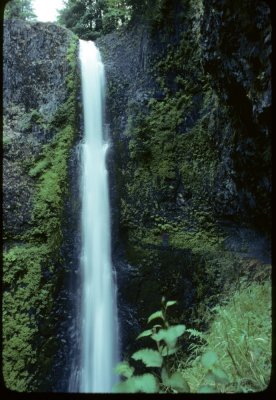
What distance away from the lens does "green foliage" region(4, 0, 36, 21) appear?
1203cm

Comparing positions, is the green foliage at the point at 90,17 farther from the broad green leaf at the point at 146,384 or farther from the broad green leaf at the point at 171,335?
the broad green leaf at the point at 146,384

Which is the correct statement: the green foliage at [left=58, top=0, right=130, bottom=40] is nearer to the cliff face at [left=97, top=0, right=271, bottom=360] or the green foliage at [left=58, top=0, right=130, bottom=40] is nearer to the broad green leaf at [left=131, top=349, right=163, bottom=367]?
the cliff face at [left=97, top=0, right=271, bottom=360]

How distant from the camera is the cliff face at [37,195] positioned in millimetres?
6148

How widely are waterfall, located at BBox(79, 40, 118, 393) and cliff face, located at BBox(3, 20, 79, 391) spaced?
1.04 feet

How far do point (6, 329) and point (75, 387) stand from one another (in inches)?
61.1

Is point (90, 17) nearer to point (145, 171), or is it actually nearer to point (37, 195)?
point (145, 171)

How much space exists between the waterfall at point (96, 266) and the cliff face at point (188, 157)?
229 mm

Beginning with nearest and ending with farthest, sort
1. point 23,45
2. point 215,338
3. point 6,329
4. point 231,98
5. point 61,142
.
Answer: point 215,338, point 231,98, point 6,329, point 61,142, point 23,45

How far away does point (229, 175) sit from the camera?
6805 mm

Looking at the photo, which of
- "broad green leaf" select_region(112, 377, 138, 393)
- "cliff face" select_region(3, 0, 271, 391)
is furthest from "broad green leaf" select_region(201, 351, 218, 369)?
"cliff face" select_region(3, 0, 271, 391)

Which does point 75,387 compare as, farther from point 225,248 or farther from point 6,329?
point 225,248

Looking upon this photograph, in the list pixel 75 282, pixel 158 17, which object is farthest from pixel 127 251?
pixel 158 17

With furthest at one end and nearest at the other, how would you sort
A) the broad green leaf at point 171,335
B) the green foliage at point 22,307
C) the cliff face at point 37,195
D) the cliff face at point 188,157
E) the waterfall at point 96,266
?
the waterfall at point 96,266, the cliff face at point 37,195, the green foliage at point 22,307, the cliff face at point 188,157, the broad green leaf at point 171,335

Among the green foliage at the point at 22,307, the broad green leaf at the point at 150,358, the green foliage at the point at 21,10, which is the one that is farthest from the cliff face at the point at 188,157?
the green foliage at the point at 21,10
